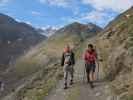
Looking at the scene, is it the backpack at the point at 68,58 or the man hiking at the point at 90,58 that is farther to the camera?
the backpack at the point at 68,58

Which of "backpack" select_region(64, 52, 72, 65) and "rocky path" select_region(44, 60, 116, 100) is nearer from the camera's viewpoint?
"rocky path" select_region(44, 60, 116, 100)

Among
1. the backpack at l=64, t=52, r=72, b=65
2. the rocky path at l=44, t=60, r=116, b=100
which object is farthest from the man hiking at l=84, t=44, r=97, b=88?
the backpack at l=64, t=52, r=72, b=65

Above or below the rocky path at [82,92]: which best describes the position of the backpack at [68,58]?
above

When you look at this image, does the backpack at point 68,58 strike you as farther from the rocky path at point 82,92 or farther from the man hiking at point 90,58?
the rocky path at point 82,92

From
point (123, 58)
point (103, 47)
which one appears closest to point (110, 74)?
point (123, 58)

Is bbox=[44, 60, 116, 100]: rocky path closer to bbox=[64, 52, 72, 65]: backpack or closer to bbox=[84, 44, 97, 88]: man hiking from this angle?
bbox=[84, 44, 97, 88]: man hiking

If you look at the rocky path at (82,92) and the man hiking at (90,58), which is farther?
the man hiking at (90,58)

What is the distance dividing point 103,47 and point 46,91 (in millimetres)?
11718

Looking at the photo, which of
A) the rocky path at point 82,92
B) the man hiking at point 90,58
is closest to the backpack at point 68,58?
the man hiking at point 90,58

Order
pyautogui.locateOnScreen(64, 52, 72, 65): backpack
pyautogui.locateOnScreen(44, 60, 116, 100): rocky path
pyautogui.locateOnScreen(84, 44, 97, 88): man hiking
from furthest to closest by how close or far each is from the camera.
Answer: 1. pyautogui.locateOnScreen(64, 52, 72, 65): backpack
2. pyautogui.locateOnScreen(84, 44, 97, 88): man hiking
3. pyautogui.locateOnScreen(44, 60, 116, 100): rocky path

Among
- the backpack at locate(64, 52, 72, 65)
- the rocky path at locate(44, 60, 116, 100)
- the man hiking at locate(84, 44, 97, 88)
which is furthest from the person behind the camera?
the backpack at locate(64, 52, 72, 65)

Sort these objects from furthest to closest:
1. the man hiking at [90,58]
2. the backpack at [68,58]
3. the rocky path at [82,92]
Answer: the backpack at [68,58]
the man hiking at [90,58]
the rocky path at [82,92]

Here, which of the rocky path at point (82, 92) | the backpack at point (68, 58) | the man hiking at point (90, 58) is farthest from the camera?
the backpack at point (68, 58)

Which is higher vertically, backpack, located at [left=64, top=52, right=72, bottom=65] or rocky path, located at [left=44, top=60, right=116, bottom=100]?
backpack, located at [left=64, top=52, right=72, bottom=65]
